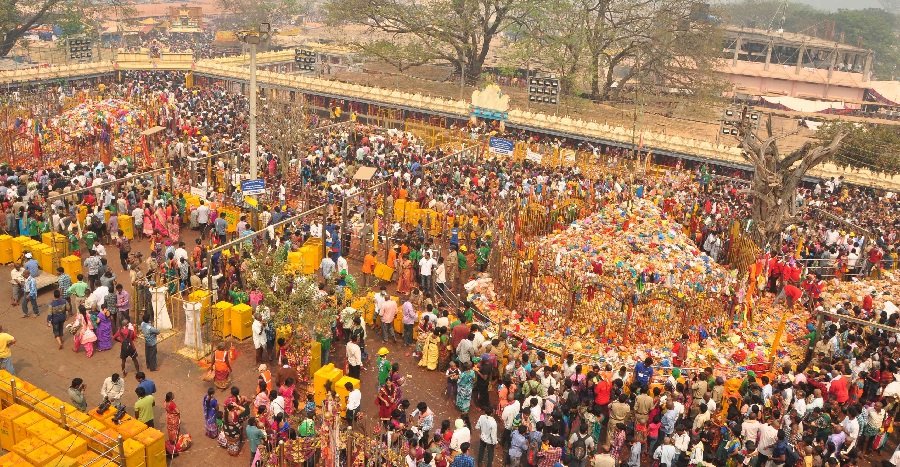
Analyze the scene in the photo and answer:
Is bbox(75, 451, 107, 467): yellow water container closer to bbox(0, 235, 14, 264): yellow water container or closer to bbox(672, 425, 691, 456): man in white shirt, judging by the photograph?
bbox(672, 425, 691, 456): man in white shirt

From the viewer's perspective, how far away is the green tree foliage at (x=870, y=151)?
30.2m

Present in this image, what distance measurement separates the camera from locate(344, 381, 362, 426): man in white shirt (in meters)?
12.2

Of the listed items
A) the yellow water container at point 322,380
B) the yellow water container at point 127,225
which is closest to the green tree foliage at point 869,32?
the yellow water container at point 127,225

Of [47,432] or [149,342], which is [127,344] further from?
[47,432]

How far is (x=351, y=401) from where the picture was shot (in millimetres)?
12148

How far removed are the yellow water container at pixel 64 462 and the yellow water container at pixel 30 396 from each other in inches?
66.6

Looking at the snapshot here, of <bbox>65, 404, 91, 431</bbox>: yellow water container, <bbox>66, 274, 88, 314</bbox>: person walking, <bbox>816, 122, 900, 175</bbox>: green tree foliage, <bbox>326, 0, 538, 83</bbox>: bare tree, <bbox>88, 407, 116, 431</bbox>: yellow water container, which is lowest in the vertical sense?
<bbox>88, 407, 116, 431</bbox>: yellow water container

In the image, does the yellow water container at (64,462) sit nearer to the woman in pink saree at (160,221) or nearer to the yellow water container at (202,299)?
the yellow water container at (202,299)

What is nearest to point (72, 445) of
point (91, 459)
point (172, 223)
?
point (91, 459)

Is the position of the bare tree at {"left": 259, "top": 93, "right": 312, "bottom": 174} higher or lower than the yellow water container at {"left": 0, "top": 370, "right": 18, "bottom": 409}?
higher

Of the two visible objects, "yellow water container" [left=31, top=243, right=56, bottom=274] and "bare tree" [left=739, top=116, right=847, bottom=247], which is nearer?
"yellow water container" [left=31, top=243, right=56, bottom=274]

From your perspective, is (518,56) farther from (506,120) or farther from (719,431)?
(719,431)

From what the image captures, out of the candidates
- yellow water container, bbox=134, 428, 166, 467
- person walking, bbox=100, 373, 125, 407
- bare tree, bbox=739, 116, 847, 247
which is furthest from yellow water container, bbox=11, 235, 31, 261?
bare tree, bbox=739, 116, 847, 247

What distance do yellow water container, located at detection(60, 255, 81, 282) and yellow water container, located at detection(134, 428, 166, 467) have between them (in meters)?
7.56
